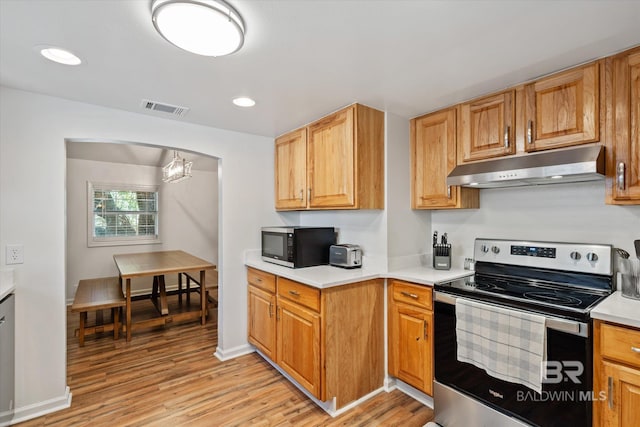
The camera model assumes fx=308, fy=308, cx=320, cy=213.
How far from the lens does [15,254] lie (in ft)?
6.65

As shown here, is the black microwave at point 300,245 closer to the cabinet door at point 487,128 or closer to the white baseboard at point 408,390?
the white baseboard at point 408,390

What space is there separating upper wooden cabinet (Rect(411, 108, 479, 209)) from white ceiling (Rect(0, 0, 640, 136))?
0.17m

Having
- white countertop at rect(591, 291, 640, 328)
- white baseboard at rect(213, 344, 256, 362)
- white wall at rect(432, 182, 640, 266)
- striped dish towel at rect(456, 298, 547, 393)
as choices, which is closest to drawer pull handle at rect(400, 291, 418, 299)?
striped dish towel at rect(456, 298, 547, 393)

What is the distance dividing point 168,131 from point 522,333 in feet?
9.53

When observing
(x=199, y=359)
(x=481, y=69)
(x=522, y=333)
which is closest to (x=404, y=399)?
(x=522, y=333)

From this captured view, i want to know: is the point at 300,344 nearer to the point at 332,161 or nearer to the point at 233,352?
the point at 233,352

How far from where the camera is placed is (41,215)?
83.0 inches

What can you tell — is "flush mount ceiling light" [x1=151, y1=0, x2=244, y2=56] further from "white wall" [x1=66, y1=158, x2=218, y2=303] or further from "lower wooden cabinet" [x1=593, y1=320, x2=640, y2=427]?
"white wall" [x1=66, y1=158, x2=218, y2=303]

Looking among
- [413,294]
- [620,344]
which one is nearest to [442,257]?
[413,294]

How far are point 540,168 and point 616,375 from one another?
3.38 feet

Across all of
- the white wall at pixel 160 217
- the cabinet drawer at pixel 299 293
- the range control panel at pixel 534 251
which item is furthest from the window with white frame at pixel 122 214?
the range control panel at pixel 534 251

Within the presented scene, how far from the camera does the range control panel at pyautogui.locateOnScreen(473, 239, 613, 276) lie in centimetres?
181

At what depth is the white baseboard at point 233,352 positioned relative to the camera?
9.57 ft

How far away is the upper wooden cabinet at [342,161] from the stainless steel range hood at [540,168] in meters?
0.57
